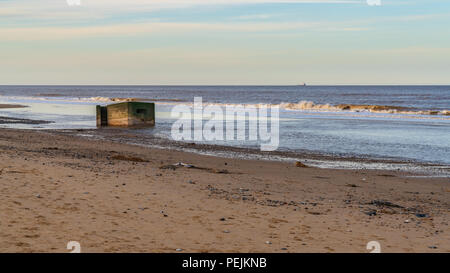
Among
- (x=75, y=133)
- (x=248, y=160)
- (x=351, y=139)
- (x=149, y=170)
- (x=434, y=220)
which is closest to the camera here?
(x=434, y=220)

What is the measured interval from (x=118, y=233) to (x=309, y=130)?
2209 centimetres

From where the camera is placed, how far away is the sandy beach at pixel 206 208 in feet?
22.0

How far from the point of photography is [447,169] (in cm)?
1506

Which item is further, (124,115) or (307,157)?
(124,115)

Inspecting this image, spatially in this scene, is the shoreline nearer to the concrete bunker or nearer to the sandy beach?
the sandy beach

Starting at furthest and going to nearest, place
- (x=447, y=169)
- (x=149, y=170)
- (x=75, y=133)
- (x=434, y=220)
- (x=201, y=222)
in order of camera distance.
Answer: (x=75, y=133)
(x=447, y=169)
(x=149, y=170)
(x=434, y=220)
(x=201, y=222)

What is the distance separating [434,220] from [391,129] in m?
21.3

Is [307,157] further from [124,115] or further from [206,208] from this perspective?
[124,115]

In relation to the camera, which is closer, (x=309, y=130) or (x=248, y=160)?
(x=248, y=160)

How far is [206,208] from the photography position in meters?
8.59

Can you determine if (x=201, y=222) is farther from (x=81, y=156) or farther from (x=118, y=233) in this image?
(x=81, y=156)

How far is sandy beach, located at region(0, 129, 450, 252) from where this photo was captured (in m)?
6.72

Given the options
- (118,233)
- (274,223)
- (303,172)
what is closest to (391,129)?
(303,172)

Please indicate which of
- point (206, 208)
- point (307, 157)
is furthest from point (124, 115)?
point (206, 208)
